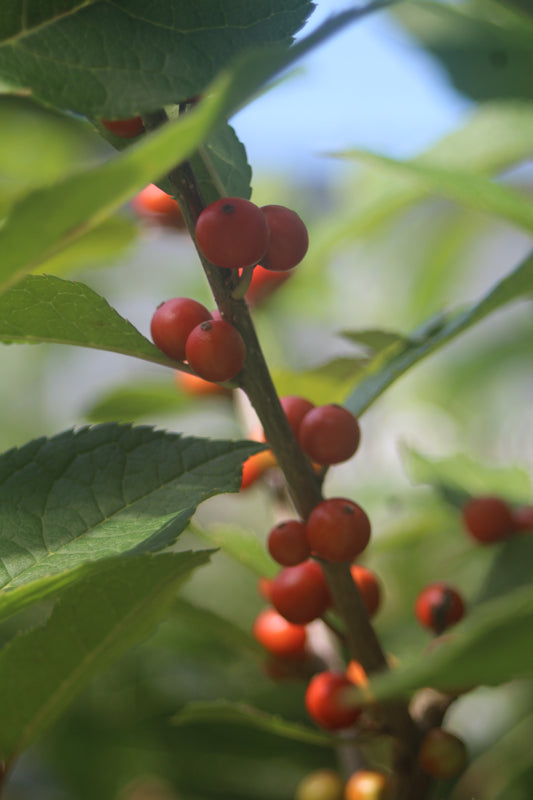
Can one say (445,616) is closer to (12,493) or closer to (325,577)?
(325,577)

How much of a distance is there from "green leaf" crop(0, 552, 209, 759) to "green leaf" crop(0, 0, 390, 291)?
0.27 m

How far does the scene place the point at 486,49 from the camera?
1.48 m

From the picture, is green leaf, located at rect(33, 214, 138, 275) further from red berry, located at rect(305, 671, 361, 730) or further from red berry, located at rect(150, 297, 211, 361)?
red berry, located at rect(305, 671, 361, 730)

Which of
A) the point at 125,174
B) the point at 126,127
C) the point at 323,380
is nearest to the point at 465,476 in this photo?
the point at 323,380

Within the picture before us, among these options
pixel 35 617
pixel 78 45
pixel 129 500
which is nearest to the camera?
pixel 78 45

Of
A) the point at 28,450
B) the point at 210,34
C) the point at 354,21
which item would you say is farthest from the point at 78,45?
the point at 28,450

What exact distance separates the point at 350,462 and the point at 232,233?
1173 millimetres

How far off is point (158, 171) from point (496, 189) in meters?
0.58

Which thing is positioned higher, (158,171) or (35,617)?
(158,171)

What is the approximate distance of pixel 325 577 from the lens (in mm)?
820

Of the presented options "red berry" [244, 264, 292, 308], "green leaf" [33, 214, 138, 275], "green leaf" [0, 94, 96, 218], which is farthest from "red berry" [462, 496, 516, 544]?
"green leaf" [0, 94, 96, 218]

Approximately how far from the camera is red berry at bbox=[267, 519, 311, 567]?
78 cm

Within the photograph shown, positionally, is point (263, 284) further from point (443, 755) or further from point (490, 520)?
point (443, 755)

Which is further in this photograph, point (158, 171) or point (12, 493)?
point (12, 493)
